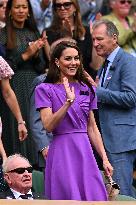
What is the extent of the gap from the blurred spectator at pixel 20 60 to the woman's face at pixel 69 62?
2.17m

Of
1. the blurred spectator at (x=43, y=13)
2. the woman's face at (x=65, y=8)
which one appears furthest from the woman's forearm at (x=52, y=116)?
the blurred spectator at (x=43, y=13)

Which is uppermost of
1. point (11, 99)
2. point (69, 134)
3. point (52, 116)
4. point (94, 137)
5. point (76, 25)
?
point (76, 25)

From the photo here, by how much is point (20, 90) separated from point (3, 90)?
1.96ft

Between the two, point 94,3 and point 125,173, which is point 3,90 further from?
point 94,3

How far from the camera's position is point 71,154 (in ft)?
24.5

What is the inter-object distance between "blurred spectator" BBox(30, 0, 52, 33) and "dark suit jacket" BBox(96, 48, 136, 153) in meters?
2.48

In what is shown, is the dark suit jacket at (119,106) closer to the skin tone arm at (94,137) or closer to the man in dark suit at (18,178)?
the skin tone arm at (94,137)

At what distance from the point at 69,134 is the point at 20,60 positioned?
8.12 feet

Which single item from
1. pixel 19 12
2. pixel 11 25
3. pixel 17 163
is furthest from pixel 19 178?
pixel 19 12

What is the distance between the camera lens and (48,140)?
8695 millimetres

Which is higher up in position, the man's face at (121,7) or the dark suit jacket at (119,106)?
the man's face at (121,7)

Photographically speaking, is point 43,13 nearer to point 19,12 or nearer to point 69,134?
point 19,12

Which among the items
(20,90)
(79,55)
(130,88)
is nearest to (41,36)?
(20,90)

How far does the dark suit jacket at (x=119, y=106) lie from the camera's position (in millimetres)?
8750
